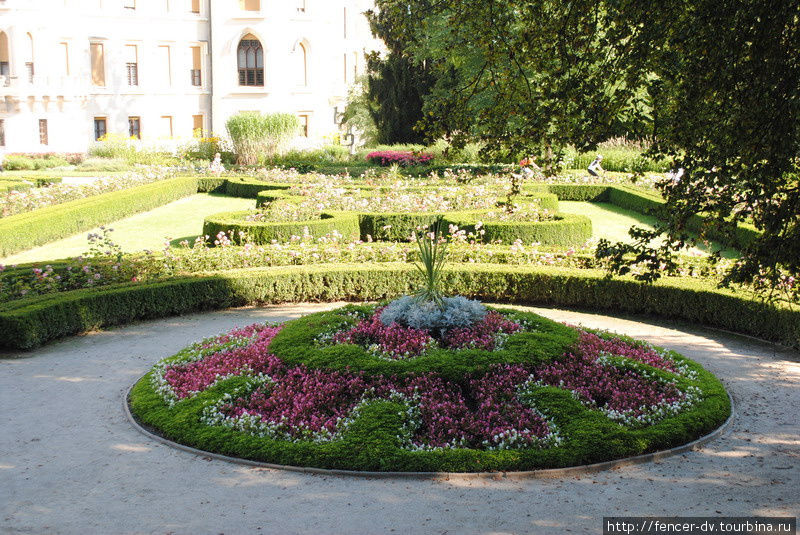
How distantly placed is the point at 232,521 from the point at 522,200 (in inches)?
495

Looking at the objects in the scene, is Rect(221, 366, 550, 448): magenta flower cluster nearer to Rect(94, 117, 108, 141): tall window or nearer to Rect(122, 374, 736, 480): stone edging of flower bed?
Rect(122, 374, 736, 480): stone edging of flower bed

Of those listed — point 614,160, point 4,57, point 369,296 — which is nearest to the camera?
point 369,296

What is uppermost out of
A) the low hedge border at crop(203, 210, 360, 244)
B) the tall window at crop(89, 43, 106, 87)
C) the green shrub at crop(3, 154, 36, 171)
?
the tall window at crop(89, 43, 106, 87)

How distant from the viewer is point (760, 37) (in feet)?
17.8

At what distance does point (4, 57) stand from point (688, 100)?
37.1m

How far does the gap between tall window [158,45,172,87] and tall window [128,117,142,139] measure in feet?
7.31

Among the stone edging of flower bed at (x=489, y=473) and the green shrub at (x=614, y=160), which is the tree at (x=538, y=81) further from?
the green shrub at (x=614, y=160)

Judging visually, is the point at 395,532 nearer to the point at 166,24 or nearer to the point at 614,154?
the point at 614,154

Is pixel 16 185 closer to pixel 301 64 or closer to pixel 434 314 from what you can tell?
pixel 434 314

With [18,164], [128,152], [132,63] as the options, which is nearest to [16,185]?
[18,164]

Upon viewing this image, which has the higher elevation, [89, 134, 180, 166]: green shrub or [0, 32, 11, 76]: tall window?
[0, 32, 11, 76]: tall window

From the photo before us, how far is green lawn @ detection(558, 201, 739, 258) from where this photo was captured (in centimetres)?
1650

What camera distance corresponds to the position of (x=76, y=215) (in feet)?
54.9

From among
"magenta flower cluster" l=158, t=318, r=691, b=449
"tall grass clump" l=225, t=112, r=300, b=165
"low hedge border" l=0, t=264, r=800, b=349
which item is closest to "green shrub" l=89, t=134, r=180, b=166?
"tall grass clump" l=225, t=112, r=300, b=165
